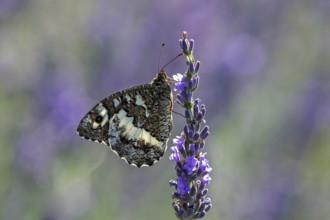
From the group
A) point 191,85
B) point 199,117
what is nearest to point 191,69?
point 191,85

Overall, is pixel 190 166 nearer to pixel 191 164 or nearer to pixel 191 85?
pixel 191 164

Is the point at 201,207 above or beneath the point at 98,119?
beneath

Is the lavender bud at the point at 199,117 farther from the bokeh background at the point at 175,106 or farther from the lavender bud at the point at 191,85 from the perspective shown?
the bokeh background at the point at 175,106

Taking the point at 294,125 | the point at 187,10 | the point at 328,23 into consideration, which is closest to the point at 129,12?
the point at 187,10

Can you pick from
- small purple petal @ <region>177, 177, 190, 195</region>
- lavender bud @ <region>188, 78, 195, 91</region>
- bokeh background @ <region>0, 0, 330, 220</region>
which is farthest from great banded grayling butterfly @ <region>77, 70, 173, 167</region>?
bokeh background @ <region>0, 0, 330, 220</region>

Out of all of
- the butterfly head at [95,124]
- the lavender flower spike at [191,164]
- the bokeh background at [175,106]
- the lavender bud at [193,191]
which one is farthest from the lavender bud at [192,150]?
the bokeh background at [175,106]

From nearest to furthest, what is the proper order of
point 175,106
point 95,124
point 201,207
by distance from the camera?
point 201,207 < point 95,124 < point 175,106

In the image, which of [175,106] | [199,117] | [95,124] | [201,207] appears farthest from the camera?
[175,106]
